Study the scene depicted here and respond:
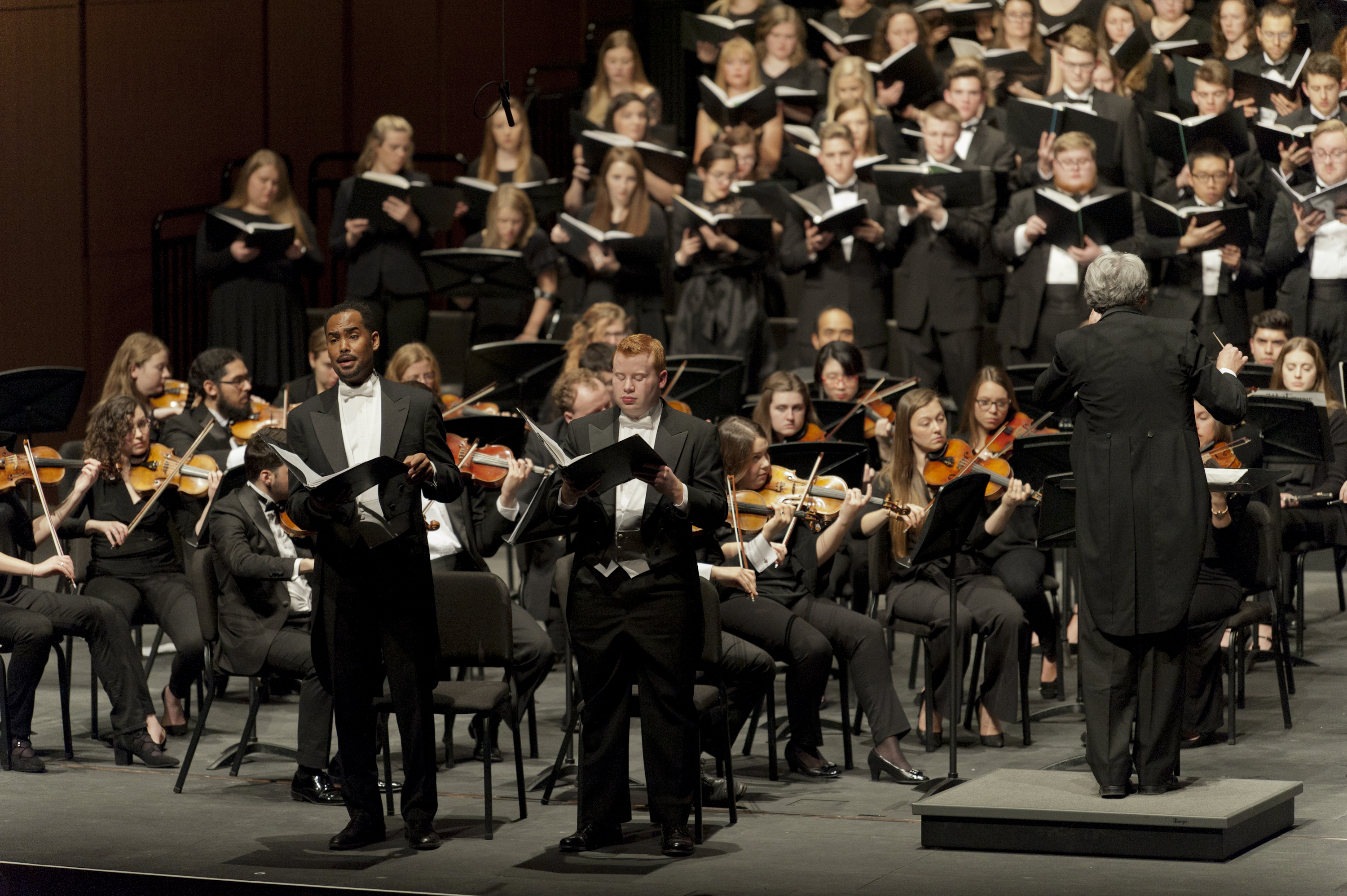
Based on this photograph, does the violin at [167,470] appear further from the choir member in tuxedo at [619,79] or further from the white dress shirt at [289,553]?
the choir member in tuxedo at [619,79]

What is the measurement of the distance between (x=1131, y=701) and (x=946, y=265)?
410 centimetres

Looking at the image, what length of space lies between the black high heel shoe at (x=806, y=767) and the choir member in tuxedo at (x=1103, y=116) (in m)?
3.75

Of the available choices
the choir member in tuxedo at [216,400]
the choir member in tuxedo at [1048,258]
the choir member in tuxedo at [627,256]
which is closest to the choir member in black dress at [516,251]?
the choir member in tuxedo at [627,256]

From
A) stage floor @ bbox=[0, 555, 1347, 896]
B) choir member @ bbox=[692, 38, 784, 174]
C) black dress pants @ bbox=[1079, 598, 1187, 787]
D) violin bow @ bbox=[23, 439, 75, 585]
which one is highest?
choir member @ bbox=[692, 38, 784, 174]

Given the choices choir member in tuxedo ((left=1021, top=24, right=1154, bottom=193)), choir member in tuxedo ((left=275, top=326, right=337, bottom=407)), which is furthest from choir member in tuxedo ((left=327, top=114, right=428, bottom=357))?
choir member in tuxedo ((left=1021, top=24, right=1154, bottom=193))

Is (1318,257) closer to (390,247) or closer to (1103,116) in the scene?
(1103,116)

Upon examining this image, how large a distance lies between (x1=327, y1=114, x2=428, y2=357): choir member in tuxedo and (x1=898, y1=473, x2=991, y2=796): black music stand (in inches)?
173

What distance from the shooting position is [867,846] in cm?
454

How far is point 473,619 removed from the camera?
493 cm


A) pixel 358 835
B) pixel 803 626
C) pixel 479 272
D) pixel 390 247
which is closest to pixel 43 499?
pixel 358 835

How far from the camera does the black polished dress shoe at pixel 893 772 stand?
5277 mm

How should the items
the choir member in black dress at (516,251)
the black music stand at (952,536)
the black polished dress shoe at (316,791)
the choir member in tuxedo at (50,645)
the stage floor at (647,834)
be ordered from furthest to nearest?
the choir member in black dress at (516,251) < the choir member in tuxedo at (50,645) < the black polished dress shoe at (316,791) < the black music stand at (952,536) < the stage floor at (647,834)

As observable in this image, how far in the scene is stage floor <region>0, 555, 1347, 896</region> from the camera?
4184 millimetres

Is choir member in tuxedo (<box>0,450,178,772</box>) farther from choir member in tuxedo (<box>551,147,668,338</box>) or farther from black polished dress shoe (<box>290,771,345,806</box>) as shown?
choir member in tuxedo (<box>551,147,668,338</box>)
